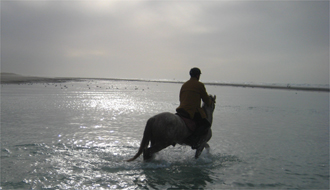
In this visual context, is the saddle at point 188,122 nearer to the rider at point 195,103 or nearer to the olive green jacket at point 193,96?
the rider at point 195,103

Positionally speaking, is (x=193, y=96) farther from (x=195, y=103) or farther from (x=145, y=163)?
(x=145, y=163)

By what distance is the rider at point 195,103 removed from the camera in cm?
698

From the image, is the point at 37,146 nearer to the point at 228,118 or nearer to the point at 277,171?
the point at 277,171

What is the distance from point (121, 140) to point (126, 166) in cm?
287

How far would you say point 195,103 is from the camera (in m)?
7.00

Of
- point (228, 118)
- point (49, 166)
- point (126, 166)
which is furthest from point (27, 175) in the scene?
point (228, 118)

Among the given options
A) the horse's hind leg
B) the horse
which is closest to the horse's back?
the horse

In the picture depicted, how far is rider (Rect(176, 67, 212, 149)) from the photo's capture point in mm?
6984

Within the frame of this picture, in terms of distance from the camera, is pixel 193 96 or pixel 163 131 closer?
pixel 163 131

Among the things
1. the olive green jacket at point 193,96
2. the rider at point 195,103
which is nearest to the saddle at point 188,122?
the rider at point 195,103

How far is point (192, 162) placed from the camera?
294 inches

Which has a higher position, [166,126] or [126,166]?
[166,126]

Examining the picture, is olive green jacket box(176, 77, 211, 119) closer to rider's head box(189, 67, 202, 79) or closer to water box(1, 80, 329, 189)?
rider's head box(189, 67, 202, 79)

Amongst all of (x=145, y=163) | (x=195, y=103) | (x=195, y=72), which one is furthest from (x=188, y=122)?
(x=145, y=163)
